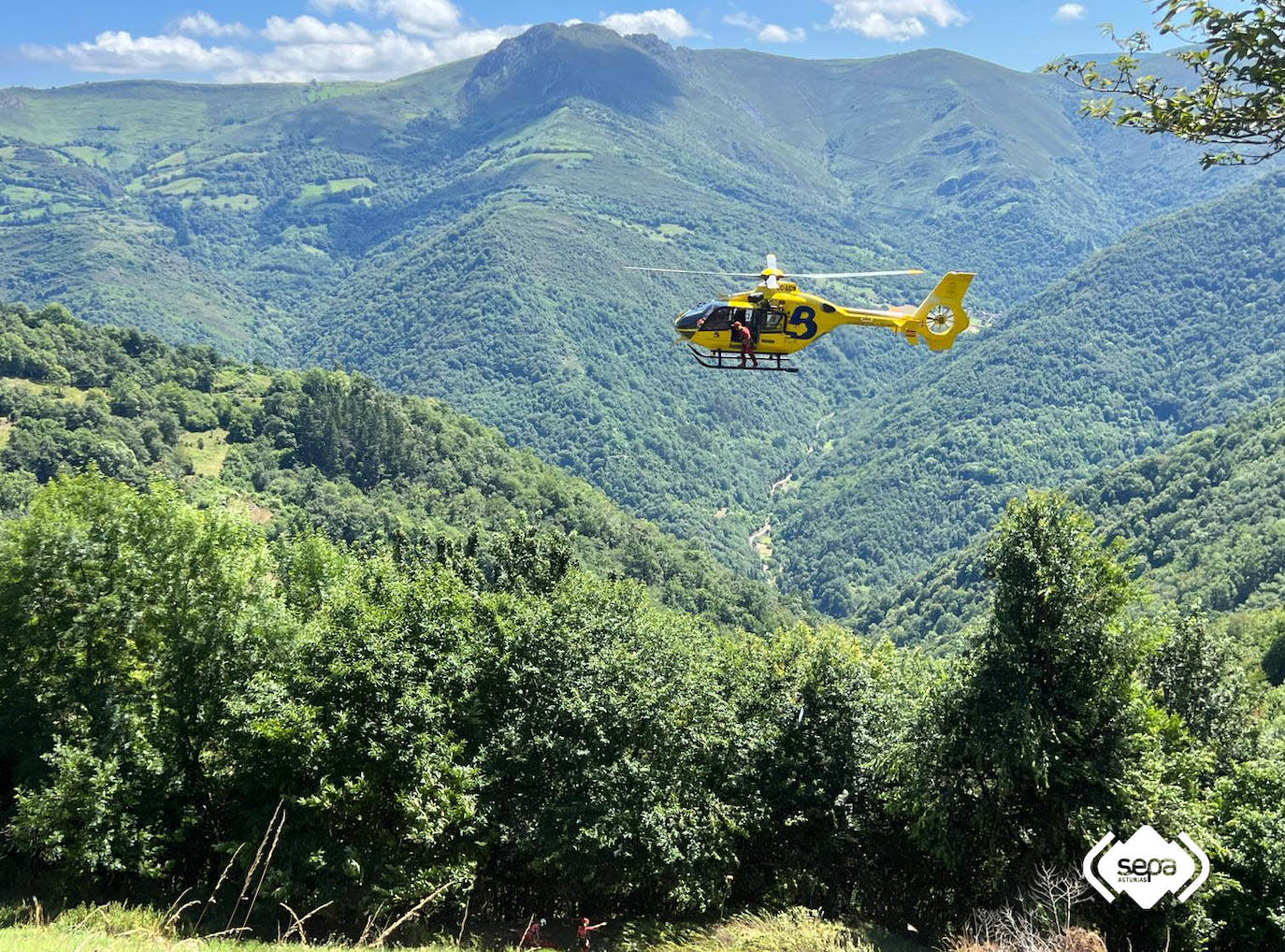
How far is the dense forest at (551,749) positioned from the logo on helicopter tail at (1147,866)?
0.50 m

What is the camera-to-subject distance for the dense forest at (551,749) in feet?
75.5

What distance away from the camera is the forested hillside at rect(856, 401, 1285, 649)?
136125mm

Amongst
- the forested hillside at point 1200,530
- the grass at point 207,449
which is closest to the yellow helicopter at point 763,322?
the grass at point 207,449

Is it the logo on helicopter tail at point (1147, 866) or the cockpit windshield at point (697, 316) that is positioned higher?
the cockpit windshield at point (697, 316)

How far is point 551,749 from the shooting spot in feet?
82.3

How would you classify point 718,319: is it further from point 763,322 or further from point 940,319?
point 940,319

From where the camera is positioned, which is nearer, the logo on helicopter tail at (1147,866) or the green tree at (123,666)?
the logo on helicopter tail at (1147,866)

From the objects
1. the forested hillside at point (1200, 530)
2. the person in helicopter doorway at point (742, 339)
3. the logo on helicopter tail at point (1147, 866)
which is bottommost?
the forested hillside at point (1200, 530)

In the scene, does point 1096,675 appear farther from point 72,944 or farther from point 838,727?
point 72,944

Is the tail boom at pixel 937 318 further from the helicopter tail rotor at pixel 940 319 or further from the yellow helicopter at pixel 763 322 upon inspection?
the yellow helicopter at pixel 763 322

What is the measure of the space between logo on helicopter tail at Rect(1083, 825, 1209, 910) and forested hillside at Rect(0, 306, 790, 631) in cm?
8811

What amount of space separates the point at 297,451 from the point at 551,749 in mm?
123772

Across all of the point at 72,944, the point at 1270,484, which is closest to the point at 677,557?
the point at 1270,484

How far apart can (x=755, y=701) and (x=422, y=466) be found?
123306mm
